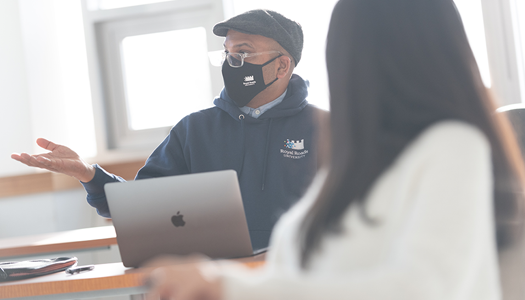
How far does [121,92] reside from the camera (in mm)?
2947

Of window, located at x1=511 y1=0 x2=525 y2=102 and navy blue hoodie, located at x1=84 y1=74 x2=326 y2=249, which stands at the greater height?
window, located at x1=511 y1=0 x2=525 y2=102

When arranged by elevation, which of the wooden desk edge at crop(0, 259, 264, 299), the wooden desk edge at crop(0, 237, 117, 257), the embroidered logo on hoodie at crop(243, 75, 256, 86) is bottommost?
the wooden desk edge at crop(0, 237, 117, 257)

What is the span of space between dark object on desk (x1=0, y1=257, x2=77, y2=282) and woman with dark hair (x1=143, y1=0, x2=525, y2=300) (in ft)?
2.94

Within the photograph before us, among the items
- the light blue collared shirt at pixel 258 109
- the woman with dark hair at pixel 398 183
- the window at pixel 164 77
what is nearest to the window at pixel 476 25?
the light blue collared shirt at pixel 258 109

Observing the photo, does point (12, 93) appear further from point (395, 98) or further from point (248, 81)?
point (395, 98)

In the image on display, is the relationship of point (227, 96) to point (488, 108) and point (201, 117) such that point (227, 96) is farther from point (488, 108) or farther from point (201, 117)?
point (488, 108)

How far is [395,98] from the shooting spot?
579 mm

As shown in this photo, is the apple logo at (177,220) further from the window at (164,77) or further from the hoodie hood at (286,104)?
the window at (164,77)

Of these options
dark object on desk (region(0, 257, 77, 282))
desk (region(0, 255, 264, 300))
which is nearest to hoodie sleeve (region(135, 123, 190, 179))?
dark object on desk (region(0, 257, 77, 282))

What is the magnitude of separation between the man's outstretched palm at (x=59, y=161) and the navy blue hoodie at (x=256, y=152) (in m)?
0.11

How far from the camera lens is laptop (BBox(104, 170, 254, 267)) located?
3.55ft

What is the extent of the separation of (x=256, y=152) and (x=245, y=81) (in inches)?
11.2

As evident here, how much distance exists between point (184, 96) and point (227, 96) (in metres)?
1.16

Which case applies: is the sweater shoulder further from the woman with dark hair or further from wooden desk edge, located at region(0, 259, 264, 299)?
wooden desk edge, located at region(0, 259, 264, 299)
